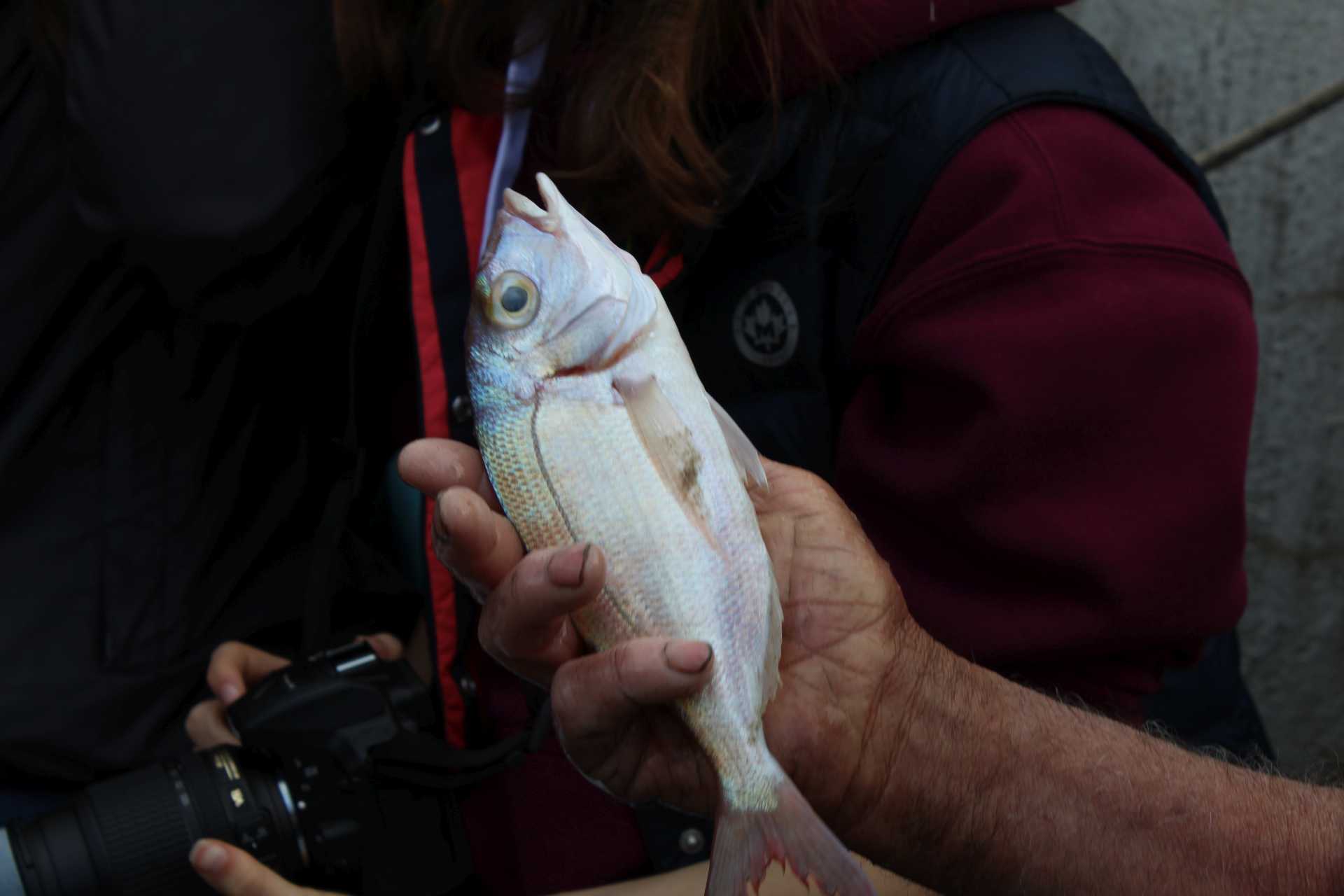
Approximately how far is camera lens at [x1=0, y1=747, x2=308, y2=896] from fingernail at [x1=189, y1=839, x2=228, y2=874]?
0.06m

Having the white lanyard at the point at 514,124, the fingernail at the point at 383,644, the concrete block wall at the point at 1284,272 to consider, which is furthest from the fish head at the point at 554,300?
the concrete block wall at the point at 1284,272

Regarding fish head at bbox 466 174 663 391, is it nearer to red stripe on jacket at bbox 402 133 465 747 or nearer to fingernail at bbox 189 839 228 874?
red stripe on jacket at bbox 402 133 465 747

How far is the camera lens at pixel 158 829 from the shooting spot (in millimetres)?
1686

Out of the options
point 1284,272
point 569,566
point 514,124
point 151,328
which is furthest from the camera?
point 1284,272

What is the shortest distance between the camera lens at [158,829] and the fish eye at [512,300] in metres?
0.94

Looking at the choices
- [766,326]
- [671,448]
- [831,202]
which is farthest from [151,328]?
[671,448]

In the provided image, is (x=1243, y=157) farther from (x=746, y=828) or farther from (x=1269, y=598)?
(x=746, y=828)

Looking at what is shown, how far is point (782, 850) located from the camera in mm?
1128

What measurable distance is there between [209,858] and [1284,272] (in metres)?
2.43

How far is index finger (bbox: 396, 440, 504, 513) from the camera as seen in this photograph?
1.27 metres

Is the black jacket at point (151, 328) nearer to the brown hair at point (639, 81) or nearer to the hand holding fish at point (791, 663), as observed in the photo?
the brown hair at point (639, 81)

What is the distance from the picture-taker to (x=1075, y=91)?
1592mm

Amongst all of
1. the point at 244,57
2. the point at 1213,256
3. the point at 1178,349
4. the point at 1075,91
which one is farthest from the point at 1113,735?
the point at 244,57

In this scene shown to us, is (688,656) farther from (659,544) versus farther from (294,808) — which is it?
(294,808)
